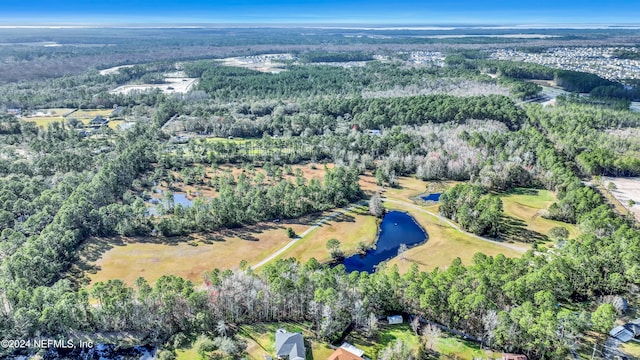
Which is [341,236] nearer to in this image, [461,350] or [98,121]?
[461,350]

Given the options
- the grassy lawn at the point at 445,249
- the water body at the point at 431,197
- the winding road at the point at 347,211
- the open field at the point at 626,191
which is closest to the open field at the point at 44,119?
the winding road at the point at 347,211

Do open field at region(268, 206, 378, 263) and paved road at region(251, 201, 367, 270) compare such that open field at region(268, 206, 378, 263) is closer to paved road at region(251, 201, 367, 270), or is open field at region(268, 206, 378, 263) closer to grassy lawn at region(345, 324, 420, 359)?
paved road at region(251, 201, 367, 270)

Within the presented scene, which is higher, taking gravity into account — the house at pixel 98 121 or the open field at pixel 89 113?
the open field at pixel 89 113

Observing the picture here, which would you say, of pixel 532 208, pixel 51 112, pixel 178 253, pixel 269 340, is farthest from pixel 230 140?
pixel 269 340

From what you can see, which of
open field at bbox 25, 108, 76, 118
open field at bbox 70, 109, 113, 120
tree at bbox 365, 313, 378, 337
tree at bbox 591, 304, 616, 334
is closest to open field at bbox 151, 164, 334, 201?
tree at bbox 365, 313, 378, 337

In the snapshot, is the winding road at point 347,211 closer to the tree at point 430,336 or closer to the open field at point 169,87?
the tree at point 430,336

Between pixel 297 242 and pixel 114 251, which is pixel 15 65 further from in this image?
pixel 297 242

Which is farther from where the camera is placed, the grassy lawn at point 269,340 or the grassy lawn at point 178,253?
the grassy lawn at point 178,253
